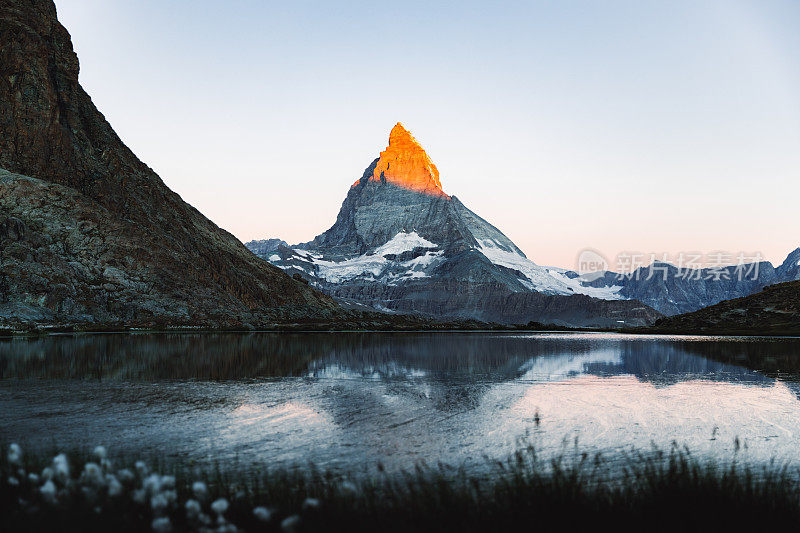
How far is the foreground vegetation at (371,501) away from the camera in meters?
10.9

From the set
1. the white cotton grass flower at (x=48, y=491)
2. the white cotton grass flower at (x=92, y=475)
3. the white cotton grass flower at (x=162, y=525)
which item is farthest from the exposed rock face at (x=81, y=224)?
the white cotton grass flower at (x=162, y=525)

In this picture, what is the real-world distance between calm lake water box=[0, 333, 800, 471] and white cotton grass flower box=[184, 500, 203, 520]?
3.93 m

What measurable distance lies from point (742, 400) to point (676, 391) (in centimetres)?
403

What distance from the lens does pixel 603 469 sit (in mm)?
15195

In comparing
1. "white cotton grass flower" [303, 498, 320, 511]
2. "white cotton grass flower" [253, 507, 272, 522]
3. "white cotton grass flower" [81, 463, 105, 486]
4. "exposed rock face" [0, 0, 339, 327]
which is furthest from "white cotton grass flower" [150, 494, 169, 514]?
"exposed rock face" [0, 0, 339, 327]

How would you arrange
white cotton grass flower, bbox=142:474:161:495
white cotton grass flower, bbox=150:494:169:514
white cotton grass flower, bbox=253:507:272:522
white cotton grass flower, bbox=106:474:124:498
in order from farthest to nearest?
white cotton grass flower, bbox=106:474:124:498, white cotton grass flower, bbox=142:474:161:495, white cotton grass flower, bbox=150:494:169:514, white cotton grass flower, bbox=253:507:272:522

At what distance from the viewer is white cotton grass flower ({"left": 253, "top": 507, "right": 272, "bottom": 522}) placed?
36.2ft

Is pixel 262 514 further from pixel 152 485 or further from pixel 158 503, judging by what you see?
pixel 152 485

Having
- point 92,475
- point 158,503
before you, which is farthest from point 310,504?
point 92,475

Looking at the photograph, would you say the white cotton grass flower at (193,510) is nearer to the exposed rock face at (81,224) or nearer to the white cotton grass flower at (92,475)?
the white cotton grass flower at (92,475)

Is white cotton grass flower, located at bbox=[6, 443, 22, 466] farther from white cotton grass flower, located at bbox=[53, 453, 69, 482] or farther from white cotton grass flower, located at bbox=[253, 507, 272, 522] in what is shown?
white cotton grass flower, located at bbox=[253, 507, 272, 522]

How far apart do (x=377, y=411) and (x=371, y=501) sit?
13124 millimetres

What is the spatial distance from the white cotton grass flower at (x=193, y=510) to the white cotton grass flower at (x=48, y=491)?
289 cm

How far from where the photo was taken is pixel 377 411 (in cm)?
2469
